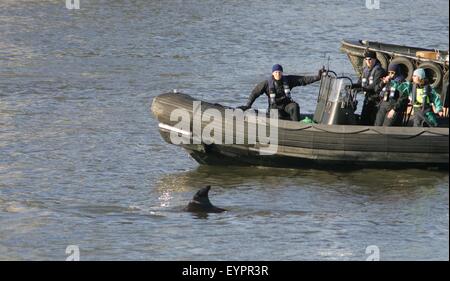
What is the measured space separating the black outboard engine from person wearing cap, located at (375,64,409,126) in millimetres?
377

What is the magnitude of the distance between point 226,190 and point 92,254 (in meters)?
2.85

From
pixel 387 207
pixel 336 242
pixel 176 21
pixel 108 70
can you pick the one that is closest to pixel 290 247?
pixel 336 242

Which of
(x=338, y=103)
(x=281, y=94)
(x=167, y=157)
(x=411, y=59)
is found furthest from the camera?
(x=411, y=59)

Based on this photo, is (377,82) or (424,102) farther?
(377,82)

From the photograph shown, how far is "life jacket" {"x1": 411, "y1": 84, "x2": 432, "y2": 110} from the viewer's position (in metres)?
15.6

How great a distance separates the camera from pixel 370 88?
16406mm

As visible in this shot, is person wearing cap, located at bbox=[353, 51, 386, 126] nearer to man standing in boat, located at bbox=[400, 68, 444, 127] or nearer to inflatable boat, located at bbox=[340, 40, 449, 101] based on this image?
man standing in boat, located at bbox=[400, 68, 444, 127]

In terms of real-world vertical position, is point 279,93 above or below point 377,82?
below

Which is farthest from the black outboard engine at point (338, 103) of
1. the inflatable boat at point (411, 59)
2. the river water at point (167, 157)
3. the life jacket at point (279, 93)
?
the inflatable boat at point (411, 59)

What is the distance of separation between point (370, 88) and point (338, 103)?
2.03 ft

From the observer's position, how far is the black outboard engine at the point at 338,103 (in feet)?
52.5

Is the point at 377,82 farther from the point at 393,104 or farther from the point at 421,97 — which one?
the point at 421,97

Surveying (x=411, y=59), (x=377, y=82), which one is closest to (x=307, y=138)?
(x=377, y=82)

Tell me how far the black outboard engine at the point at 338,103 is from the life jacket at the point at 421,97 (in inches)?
32.3
